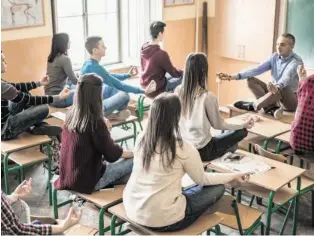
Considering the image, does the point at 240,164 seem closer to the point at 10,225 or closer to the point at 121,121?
the point at 121,121

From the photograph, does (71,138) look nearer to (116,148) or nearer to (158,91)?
(116,148)

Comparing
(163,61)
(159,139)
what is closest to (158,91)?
(163,61)

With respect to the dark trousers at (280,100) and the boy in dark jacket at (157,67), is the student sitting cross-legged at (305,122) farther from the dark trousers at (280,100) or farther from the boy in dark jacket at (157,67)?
the boy in dark jacket at (157,67)

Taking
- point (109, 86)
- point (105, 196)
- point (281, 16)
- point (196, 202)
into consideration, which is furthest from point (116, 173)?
point (281, 16)

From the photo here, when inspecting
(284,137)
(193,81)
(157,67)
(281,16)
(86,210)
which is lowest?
(86,210)

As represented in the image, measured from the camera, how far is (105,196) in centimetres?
290

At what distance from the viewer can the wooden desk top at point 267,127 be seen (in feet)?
12.7

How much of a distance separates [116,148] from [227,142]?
96cm

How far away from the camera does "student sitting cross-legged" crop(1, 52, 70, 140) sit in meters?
3.81

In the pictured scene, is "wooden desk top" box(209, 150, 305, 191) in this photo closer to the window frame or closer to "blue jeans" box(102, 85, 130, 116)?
"blue jeans" box(102, 85, 130, 116)

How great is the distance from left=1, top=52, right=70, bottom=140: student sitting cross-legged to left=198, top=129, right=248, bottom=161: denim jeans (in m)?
1.21

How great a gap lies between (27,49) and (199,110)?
2.25 metres

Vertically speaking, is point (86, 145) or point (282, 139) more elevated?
point (86, 145)

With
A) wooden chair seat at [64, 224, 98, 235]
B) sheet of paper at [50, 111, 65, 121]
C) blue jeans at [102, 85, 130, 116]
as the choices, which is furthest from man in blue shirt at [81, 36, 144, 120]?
wooden chair seat at [64, 224, 98, 235]
